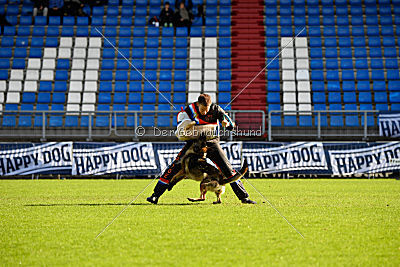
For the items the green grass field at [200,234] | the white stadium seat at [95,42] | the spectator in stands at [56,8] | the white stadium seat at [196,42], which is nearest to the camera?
the green grass field at [200,234]

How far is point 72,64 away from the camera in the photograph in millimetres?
27969

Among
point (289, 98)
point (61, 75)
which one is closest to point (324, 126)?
point (289, 98)

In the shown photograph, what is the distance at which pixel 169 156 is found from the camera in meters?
19.4

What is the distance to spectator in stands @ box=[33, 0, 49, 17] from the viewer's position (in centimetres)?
3095

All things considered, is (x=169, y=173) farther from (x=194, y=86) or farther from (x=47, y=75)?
(x=47, y=75)

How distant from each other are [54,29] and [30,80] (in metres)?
4.86

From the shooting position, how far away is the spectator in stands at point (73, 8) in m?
31.0

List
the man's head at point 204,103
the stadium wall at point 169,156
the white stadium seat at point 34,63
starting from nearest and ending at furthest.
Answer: the man's head at point 204,103
the stadium wall at point 169,156
the white stadium seat at point 34,63

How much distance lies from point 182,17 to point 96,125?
11979mm

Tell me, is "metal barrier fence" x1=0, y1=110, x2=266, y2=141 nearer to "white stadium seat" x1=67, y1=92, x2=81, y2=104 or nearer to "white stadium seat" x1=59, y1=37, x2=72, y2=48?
"white stadium seat" x1=67, y1=92, x2=81, y2=104

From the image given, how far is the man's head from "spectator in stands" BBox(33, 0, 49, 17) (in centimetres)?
2546

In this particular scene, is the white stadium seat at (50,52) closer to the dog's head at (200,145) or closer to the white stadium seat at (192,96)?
the white stadium seat at (192,96)

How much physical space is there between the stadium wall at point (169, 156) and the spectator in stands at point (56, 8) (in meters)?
14.1

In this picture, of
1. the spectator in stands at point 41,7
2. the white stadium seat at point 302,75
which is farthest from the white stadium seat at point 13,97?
the white stadium seat at point 302,75
